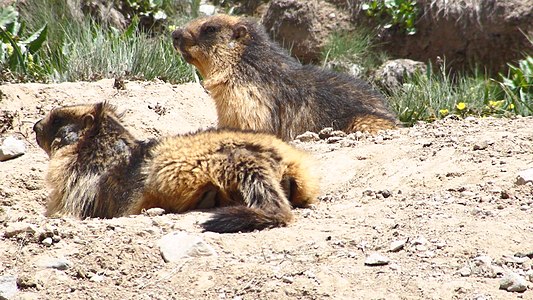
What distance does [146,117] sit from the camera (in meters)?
9.41

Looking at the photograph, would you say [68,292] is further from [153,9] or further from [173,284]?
[153,9]

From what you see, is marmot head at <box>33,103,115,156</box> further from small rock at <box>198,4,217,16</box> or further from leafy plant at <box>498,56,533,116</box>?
small rock at <box>198,4,217,16</box>

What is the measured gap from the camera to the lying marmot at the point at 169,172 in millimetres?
5988

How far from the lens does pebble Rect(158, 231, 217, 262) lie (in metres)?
5.09

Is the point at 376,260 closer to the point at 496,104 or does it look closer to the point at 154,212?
the point at 154,212

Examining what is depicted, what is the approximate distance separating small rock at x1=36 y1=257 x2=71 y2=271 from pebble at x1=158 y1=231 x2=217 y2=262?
1.72 feet

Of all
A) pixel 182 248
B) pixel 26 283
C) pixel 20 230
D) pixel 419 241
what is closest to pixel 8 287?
pixel 26 283

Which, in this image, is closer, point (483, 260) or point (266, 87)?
point (483, 260)

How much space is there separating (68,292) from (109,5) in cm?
950

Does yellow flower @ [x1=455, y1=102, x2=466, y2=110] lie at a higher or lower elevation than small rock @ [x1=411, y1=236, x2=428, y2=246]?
lower

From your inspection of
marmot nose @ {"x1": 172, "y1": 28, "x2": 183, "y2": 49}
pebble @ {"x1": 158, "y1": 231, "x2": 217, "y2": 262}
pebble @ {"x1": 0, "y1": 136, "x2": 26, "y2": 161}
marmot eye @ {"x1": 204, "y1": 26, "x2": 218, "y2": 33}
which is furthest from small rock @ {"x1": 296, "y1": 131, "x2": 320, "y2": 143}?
pebble @ {"x1": 158, "y1": 231, "x2": 217, "y2": 262}

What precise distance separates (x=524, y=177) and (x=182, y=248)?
224cm

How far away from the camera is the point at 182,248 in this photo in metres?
5.12

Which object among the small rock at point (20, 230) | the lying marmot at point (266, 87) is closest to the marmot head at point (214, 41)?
the lying marmot at point (266, 87)
